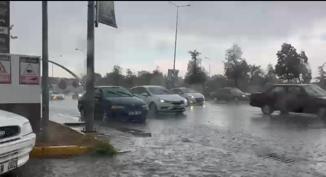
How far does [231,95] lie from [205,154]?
35.9 metres

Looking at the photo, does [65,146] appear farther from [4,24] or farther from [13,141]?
[13,141]

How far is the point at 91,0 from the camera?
12680 millimetres

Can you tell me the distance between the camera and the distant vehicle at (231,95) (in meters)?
44.7

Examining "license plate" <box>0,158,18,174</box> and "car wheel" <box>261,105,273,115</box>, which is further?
"car wheel" <box>261,105,273,115</box>

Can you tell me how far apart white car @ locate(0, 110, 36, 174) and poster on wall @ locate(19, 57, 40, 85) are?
10.2 ft

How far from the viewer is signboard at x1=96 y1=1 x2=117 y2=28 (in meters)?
12.8

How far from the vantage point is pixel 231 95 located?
150 ft

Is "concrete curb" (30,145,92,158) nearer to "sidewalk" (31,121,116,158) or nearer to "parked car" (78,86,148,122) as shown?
"sidewalk" (31,121,116,158)

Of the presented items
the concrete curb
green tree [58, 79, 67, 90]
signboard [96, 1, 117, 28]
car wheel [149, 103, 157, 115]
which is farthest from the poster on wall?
green tree [58, 79, 67, 90]

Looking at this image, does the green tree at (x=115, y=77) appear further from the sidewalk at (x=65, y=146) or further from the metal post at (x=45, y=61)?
the sidewalk at (x=65, y=146)

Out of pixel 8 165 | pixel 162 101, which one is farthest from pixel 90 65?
pixel 162 101

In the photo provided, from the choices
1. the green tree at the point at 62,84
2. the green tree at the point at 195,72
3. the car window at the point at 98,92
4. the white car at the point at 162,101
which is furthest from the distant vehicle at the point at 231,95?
the green tree at the point at 62,84

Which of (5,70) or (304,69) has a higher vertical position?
(304,69)

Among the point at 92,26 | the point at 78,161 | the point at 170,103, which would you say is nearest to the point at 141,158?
the point at 78,161
